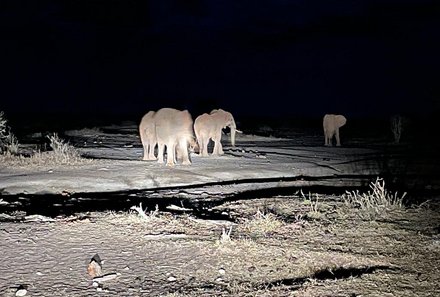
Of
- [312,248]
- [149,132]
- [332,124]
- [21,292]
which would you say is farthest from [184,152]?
[332,124]

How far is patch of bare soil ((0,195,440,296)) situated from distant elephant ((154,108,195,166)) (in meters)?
6.65

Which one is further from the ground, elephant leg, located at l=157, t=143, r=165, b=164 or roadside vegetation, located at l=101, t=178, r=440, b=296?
elephant leg, located at l=157, t=143, r=165, b=164

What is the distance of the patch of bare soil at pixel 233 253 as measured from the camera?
15.8 ft

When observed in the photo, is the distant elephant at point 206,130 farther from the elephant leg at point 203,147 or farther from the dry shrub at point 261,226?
the dry shrub at point 261,226

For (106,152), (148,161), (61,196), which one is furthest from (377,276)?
(106,152)

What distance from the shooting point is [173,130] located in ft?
47.8

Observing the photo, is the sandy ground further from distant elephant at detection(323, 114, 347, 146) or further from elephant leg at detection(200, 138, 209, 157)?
distant elephant at detection(323, 114, 347, 146)

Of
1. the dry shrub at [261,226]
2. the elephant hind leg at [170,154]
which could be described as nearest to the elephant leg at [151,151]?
the elephant hind leg at [170,154]

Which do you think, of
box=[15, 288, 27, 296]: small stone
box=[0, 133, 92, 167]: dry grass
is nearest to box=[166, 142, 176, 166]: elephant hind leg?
box=[0, 133, 92, 167]: dry grass

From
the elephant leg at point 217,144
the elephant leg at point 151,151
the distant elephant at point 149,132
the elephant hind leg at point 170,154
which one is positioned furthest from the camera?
the elephant leg at point 217,144

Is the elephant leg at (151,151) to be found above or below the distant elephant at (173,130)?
below

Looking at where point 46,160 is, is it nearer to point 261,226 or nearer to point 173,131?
point 173,131

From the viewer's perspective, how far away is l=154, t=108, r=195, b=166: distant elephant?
14586 mm

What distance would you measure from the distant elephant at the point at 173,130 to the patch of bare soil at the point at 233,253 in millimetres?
6654
